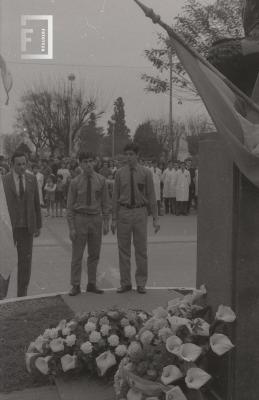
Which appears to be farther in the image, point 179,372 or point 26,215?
point 26,215

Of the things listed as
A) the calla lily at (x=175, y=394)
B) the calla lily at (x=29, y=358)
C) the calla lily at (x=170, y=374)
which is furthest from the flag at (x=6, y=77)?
the calla lily at (x=175, y=394)

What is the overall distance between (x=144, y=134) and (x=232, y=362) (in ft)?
150

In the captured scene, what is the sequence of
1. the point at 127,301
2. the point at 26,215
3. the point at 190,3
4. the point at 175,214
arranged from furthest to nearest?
the point at 175,214, the point at 190,3, the point at 26,215, the point at 127,301

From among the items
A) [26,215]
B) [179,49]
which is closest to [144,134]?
[26,215]

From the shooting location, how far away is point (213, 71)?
11.7ft

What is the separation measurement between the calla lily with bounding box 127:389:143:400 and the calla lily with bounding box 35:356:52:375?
97 cm

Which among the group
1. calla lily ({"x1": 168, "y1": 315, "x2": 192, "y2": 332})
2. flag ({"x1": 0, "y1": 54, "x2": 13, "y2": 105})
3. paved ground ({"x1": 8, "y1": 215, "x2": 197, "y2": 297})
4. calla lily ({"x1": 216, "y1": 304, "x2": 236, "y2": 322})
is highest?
flag ({"x1": 0, "y1": 54, "x2": 13, "y2": 105})

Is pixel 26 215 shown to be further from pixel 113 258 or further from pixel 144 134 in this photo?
pixel 144 134

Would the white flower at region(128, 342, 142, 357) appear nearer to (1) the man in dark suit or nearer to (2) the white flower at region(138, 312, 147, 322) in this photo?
(2) the white flower at region(138, 312, 147, 322)

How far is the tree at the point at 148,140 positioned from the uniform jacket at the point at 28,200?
119 ft

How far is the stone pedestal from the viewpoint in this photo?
11.2 feet

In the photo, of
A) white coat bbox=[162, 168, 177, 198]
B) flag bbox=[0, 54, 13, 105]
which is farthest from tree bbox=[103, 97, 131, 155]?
flag bbox=[0, 54, 13, 105]

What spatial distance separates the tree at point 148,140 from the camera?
45619 millimetres

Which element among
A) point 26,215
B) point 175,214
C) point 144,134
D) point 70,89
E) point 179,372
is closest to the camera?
point 179,372
